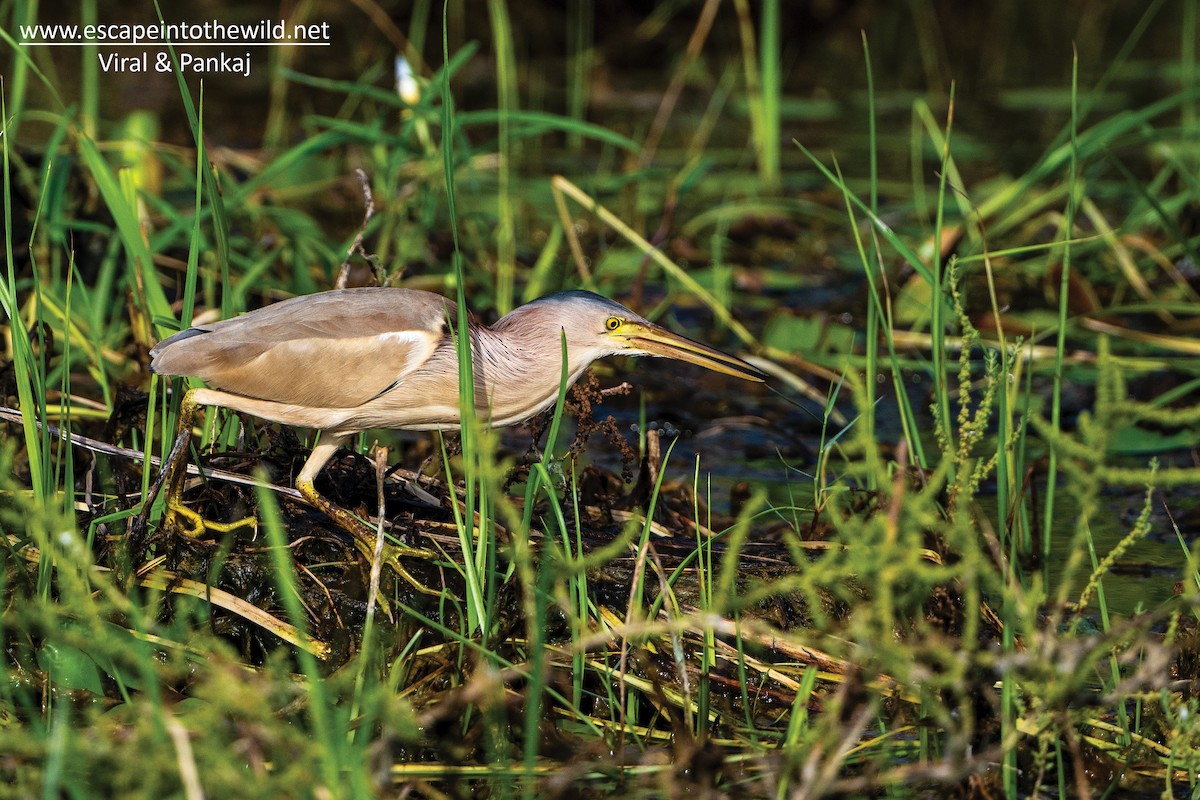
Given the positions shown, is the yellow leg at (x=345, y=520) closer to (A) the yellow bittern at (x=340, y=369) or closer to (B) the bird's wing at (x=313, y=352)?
(A) the yellow bittern at (x=340, y=369)

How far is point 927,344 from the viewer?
5.38 meters

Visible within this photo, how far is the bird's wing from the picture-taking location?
3.22 meters

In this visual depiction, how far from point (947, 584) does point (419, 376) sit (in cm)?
126

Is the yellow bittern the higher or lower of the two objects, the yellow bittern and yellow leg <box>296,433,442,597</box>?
the higher

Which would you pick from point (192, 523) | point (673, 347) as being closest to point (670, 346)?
point (673, 347)

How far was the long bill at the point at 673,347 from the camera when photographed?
11.4 feet

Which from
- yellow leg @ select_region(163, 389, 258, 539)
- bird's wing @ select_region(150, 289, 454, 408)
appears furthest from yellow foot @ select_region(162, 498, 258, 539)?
bird's wing @ select_region(150, 289, 454, 408)

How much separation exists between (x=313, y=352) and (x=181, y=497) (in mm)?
477

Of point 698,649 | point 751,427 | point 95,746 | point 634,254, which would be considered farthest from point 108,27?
point 95,746

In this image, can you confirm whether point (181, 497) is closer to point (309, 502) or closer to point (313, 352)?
point (309, 502)

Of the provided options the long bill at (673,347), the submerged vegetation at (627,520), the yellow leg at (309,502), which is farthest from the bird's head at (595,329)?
the yellow leg at (309,502)

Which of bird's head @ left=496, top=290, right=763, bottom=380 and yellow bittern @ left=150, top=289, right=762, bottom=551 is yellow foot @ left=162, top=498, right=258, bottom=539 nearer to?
yellow bittern @ left=150, top=289, right=762, bottom=551

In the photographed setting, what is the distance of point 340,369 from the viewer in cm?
322

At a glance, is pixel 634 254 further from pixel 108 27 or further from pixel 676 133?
pixel 108 27
